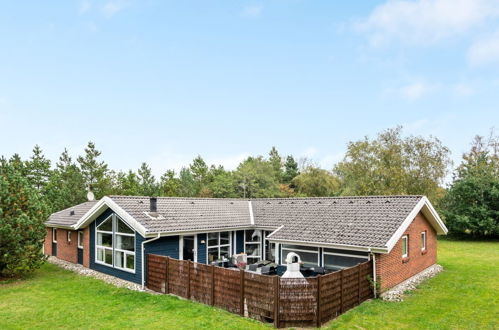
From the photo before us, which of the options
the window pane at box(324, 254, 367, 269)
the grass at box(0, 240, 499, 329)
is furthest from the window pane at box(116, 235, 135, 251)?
the window pane at box(324, 254, 367, 269)

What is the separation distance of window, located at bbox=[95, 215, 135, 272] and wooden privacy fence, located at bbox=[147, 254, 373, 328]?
2.71 meters

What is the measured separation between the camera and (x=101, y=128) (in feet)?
91.8

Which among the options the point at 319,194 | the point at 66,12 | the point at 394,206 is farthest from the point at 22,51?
the point at 319,194

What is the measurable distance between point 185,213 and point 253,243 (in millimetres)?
4295

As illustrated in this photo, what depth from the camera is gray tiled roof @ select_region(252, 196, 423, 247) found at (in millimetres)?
12305

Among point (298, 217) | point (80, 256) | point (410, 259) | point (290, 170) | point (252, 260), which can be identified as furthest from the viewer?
point (290, 170)

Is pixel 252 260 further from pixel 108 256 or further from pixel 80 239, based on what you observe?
pixel 80 239

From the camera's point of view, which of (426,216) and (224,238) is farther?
(224,238)

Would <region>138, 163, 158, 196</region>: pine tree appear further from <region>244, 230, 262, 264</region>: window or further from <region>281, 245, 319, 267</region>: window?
<region>281, 245, 319, 267</region>: window

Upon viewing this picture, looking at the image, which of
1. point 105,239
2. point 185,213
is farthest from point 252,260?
point 105,239

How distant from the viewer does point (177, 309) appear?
33.1 feet

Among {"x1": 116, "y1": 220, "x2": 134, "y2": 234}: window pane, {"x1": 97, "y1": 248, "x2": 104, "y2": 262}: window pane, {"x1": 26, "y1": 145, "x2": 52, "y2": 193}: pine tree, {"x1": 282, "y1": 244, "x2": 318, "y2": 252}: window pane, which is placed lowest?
{"x1": 97, "y1": 248, "x2": 104, "y2": 262}: window pane

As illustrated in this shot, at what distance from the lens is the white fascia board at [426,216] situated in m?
11.5

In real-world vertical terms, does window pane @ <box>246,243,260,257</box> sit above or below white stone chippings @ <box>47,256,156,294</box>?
above
